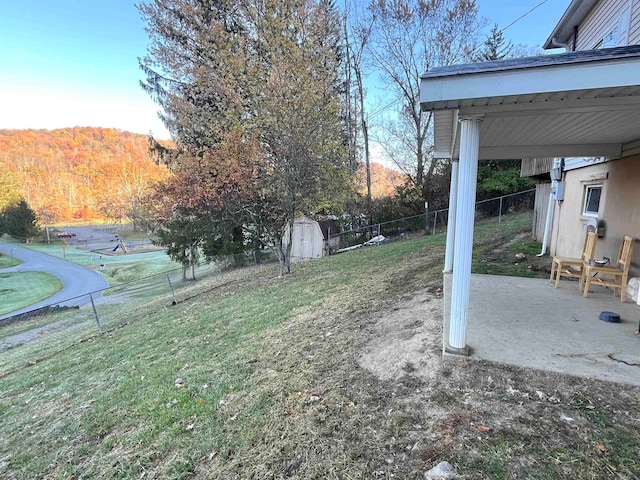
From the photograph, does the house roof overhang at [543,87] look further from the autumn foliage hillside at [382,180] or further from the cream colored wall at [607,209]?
the autumn foliage hillside at [382,180]

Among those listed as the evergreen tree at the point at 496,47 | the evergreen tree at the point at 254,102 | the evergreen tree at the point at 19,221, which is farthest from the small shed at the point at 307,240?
the evergreen tree at the point at 19,221

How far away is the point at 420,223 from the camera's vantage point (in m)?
16.6

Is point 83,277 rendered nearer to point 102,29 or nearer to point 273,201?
point 102,29

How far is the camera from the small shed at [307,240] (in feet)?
54.6

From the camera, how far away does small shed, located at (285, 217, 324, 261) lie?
1664cm

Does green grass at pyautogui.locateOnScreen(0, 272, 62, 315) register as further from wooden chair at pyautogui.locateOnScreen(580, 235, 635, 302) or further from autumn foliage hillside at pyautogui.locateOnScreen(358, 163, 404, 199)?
wooden chair at pyautogui.locateOnScreen(580, 235, 635, 302)

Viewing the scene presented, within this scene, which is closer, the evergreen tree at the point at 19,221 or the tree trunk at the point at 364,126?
the tree trunk at the point at 364,126

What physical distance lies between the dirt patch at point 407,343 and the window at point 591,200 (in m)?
3.55

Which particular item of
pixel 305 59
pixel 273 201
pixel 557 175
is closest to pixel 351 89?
pixel 305 59

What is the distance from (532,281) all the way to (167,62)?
13861 millimetres

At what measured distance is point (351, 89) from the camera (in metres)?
19.2

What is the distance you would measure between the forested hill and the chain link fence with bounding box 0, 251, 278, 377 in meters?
36.8

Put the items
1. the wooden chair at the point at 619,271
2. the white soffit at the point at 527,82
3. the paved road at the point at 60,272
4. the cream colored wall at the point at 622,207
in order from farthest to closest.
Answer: the paved road at the point at 60,272 < the cream colored wall at the point at 622,207 < the wooden chair at the point at 619,271 < the white soffit at the point at 527,82

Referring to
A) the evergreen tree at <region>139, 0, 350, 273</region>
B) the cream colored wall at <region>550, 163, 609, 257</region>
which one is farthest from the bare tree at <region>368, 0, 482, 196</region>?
the cream colored wall at <region>550, 163, 609, 257</region>
